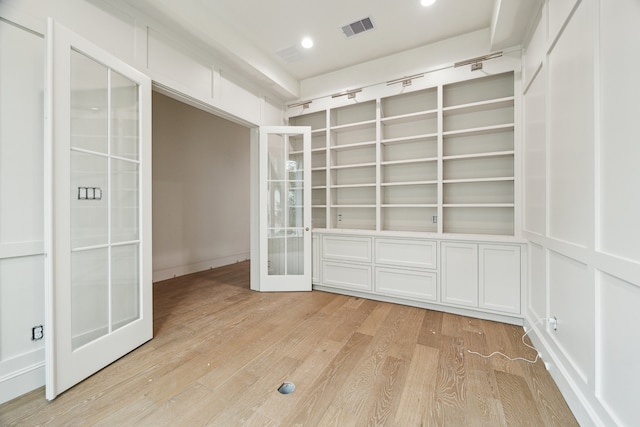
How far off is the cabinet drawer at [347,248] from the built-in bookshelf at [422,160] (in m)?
0.25

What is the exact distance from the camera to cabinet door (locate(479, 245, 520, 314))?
254 centimetres

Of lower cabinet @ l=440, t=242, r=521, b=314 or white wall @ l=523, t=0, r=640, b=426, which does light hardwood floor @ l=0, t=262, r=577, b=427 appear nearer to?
lower cabinet @ l=440, t=242, r=521, b=314

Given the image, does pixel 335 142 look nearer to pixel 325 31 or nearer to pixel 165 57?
pixel 325 31

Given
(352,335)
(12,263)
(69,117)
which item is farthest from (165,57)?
(352,335)

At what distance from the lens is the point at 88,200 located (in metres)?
1.81

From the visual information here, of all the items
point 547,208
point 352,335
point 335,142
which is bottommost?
point 352,335

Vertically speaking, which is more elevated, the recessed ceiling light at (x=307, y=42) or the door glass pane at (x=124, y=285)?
the recessed ceiling light at (x=307, y=42)

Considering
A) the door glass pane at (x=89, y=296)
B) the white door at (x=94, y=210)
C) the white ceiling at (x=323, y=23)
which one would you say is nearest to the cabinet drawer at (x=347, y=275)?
the white door at (x=94, y=210)

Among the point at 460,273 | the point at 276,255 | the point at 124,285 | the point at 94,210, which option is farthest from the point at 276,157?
the point at 460,273

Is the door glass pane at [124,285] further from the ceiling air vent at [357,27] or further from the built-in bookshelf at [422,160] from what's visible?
the ceiling air vent at [357,27]

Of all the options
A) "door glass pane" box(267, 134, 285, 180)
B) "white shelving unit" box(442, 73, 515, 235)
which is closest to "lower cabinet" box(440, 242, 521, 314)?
"white shelving unit" box(442, 73, 515, 235)

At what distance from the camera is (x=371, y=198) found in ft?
12.1

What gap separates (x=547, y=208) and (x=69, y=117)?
11.1 feet

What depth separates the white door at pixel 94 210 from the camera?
1576mm
